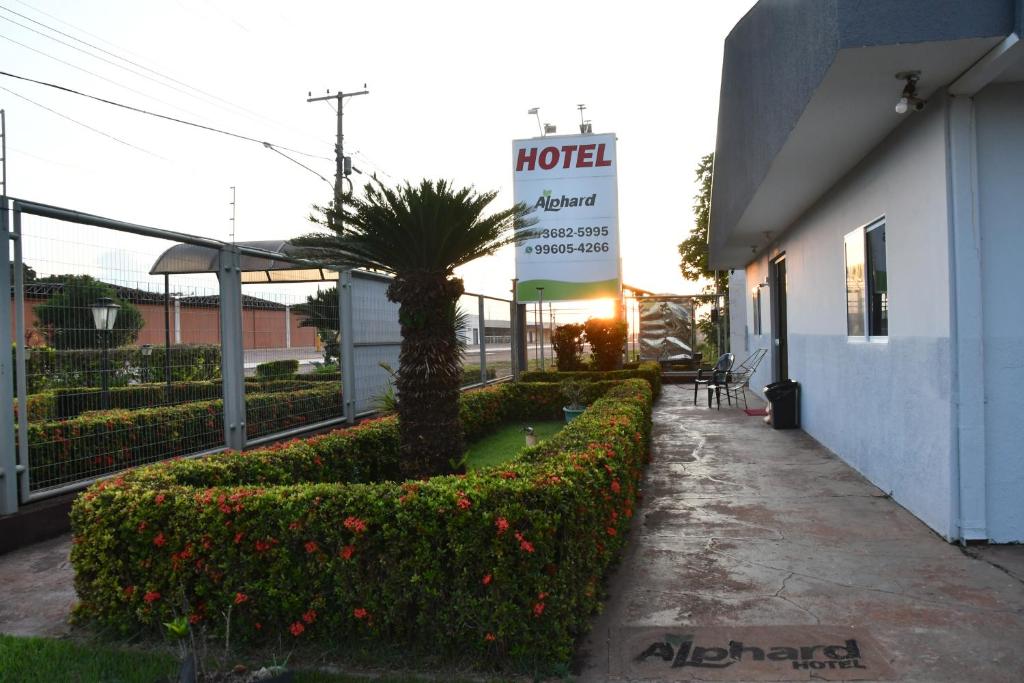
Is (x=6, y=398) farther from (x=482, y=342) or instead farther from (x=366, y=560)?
(x=482, y=342)

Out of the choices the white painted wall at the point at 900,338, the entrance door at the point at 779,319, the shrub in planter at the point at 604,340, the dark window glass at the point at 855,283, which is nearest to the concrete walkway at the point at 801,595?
the white painted wall at the point at 900,338

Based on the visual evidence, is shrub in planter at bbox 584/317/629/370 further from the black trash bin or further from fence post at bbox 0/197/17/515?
fence post at bbox 0/197/17/515

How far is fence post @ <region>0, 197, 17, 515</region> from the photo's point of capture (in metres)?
4.46

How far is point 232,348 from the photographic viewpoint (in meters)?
6.38

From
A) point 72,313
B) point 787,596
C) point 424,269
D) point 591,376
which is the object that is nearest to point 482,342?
point 591,376

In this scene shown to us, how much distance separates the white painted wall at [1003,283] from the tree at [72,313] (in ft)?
19.5

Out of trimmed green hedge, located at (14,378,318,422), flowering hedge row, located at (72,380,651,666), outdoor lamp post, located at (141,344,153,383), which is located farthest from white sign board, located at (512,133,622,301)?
flowering hedge row, located at (72,380,651,666)

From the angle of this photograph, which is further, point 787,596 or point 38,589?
point 38,589

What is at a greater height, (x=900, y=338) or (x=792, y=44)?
(x=792, y=44)

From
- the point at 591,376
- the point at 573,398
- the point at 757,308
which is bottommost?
the point at 573,398

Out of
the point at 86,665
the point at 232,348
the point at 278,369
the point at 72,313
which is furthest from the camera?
the point at 278,369

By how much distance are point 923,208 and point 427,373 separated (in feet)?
12.5

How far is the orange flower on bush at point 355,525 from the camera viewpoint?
3188 mm

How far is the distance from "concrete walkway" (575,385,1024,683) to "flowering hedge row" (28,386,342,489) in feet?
12.2
